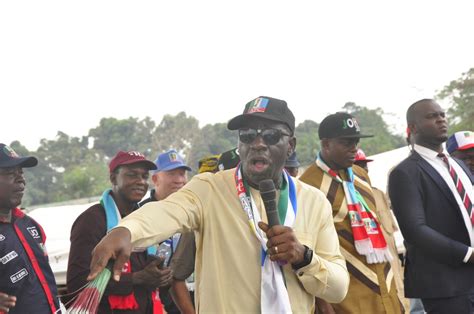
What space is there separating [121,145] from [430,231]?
67.0 m

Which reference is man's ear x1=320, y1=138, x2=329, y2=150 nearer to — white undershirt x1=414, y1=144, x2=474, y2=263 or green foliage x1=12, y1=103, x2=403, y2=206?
white undershirt x1=414, y1=144, x2=474, y2=263

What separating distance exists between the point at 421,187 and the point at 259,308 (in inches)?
93.3

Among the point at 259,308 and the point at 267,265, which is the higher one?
the point at 267,265

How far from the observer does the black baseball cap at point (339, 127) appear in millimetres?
5738

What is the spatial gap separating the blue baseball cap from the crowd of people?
116 centimetres

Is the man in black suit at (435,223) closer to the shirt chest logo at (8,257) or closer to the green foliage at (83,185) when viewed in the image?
the shirt chest logo at (8,257)

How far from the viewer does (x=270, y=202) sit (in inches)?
124

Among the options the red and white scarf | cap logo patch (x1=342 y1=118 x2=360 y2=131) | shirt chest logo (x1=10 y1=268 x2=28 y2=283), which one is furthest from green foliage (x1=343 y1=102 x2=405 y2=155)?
shirt chest logo (x1=10 y1=268 x2=28 y2=283)

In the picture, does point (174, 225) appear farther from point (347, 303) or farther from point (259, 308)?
point (347, 303)

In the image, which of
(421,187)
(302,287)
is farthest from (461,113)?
(302,287)

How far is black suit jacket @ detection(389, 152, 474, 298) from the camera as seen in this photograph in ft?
16.3

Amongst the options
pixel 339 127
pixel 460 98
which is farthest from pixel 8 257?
pixel 460 98

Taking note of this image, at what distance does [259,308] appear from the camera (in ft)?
10.8

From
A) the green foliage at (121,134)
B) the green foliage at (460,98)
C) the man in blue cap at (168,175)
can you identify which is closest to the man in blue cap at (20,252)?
the man in blue cap at (168,175)
